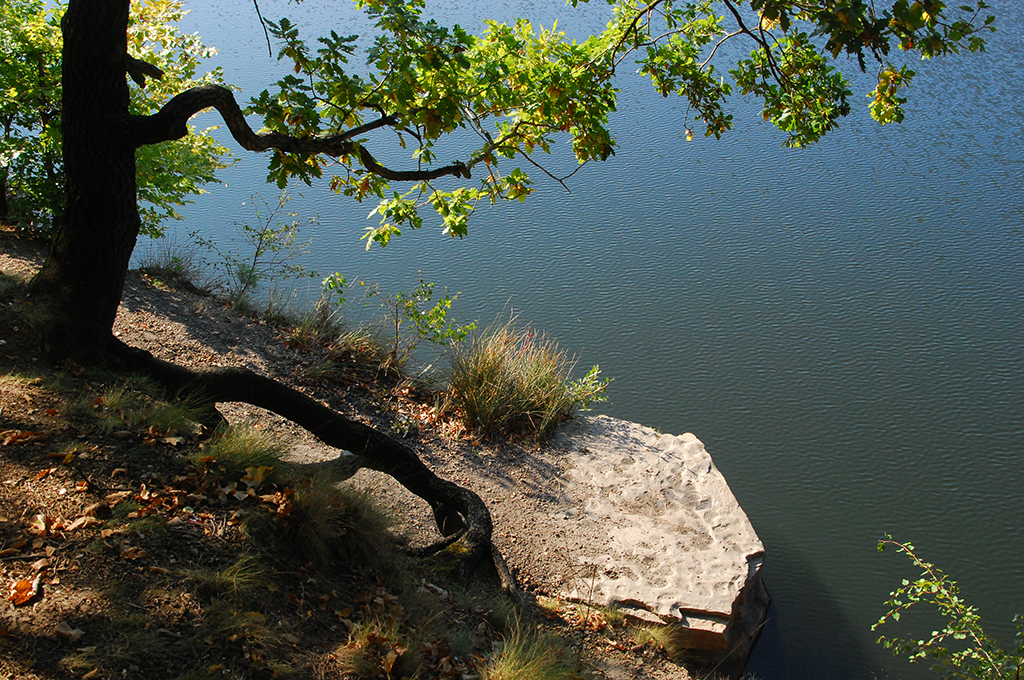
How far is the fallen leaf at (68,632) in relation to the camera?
241 cm

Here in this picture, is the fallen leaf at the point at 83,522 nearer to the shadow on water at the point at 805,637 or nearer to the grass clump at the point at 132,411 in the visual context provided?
the grass clump at the point at 132,411

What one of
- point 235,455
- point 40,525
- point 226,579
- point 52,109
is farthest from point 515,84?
point 52,109

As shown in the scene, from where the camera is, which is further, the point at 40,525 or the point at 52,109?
the point at 52,109

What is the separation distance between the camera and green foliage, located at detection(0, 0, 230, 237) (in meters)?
6.41

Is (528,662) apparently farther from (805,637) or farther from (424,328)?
(424,328)

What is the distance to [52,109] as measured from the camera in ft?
22.2

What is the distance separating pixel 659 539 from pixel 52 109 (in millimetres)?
6305

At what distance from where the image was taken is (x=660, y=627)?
462 centimetres

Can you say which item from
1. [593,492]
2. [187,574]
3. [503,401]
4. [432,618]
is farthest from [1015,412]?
[187,574]

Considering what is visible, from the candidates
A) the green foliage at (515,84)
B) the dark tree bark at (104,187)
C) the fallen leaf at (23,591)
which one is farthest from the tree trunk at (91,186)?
the fallen leaf at (23,591)

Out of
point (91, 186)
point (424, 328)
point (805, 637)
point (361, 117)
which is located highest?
point (361, 117)

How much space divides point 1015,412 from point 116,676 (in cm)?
770

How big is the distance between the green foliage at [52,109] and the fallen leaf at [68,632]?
16.4 ft

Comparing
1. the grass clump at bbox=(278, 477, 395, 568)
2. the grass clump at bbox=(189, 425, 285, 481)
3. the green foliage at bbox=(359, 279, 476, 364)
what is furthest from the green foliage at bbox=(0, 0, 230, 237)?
the grass clump at bbox=(278, 477, 395, 568)
